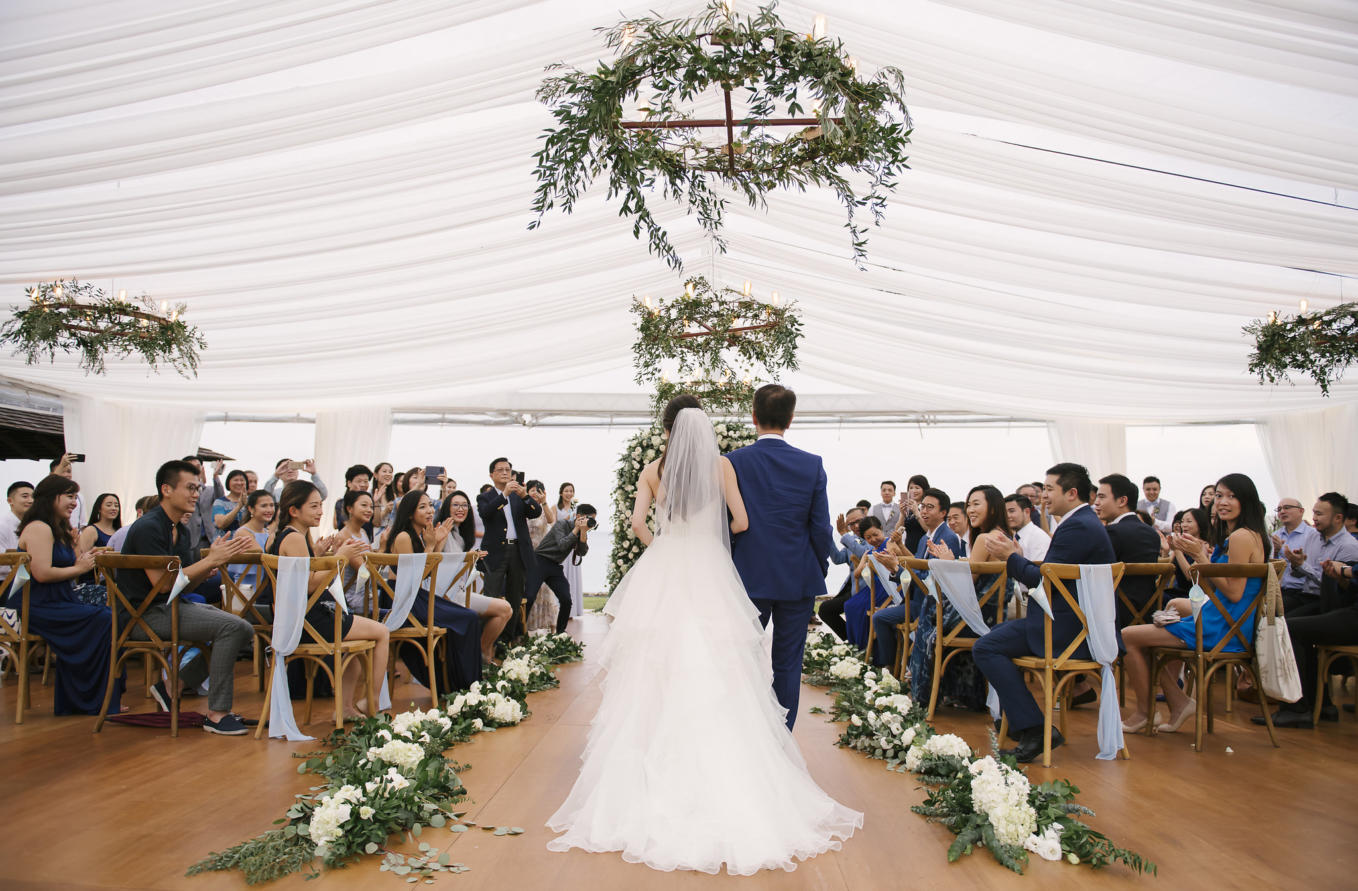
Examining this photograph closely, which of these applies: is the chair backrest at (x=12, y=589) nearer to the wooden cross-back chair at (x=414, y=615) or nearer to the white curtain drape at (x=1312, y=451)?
the wooden cross-back chair at (x=414, y=615)

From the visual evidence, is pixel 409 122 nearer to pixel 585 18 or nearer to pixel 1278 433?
pixel 585 18

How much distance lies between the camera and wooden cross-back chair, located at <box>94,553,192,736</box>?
4.52m

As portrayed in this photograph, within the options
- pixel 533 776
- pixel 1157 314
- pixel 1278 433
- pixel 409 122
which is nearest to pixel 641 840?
pixel 533 776

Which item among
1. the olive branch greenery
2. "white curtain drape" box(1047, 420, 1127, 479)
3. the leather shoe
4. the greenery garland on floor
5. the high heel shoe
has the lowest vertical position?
the leather shoe

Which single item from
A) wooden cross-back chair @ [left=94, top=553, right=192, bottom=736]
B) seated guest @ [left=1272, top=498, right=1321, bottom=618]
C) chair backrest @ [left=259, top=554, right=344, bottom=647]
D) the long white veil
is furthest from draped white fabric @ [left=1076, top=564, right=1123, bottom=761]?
wooden cross-back chair @ [left=94, top=553, right=192, bottom=736]

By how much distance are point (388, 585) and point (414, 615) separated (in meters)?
0.32

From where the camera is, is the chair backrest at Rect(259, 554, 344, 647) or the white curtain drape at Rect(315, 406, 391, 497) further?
the white curtain drape at Rect(315, 406, 391, 497)

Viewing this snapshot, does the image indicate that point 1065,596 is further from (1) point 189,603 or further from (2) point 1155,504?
(2) point 1155,504

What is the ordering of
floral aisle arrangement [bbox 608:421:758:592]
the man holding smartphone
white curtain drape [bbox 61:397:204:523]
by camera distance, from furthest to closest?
white curtain drape [bbox 61:397:204:523] < floral aisle arrangement [bbox 608:421:758:592] < the man holding smartphone

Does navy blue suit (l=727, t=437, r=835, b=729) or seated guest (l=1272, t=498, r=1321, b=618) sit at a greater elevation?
navy blue suit (l=727, t=437, r=835, b=729)

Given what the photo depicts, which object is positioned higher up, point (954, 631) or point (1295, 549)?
point (1295, 549)

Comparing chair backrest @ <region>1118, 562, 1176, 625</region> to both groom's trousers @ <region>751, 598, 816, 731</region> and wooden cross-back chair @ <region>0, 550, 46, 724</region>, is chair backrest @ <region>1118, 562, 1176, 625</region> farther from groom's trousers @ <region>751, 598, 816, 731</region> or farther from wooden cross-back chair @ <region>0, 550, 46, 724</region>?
wooden cross-back chair @ <region>0, 550, 46, 724</region>

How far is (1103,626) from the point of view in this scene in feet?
13.9

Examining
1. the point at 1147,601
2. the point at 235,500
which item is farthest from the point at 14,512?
the point at 1147,601
